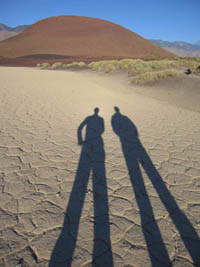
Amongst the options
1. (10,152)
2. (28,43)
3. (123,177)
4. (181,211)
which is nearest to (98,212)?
(123,177)

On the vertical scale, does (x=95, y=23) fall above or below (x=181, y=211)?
above

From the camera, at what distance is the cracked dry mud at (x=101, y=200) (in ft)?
5.29

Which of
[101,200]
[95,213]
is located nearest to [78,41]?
[101,200]

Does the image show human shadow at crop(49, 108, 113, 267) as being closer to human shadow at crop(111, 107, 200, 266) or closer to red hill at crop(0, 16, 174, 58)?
human shadow at crop(111, 107, 200, 266)

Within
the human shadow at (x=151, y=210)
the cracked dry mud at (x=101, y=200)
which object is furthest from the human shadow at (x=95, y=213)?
the human shadow at (x=151, y=210)

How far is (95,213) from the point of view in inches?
79.4

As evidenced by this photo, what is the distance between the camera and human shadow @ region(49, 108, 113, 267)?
1.57m

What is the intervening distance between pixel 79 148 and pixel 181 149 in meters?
2.12

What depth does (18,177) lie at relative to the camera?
103 inches

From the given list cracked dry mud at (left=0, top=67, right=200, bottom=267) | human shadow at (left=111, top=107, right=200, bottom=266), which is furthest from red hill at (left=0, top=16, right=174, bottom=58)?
human shadow at (left=111, top=107, right=200, bottom=266)

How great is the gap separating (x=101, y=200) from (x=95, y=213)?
0.22m

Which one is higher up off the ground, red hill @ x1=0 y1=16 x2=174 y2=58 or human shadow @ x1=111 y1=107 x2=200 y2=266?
red hill @ x1=0 y1=16 x2=174 y2=58

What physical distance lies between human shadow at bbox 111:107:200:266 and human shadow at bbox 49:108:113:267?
1.37ft

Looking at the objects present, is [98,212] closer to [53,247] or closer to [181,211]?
[53,247]
